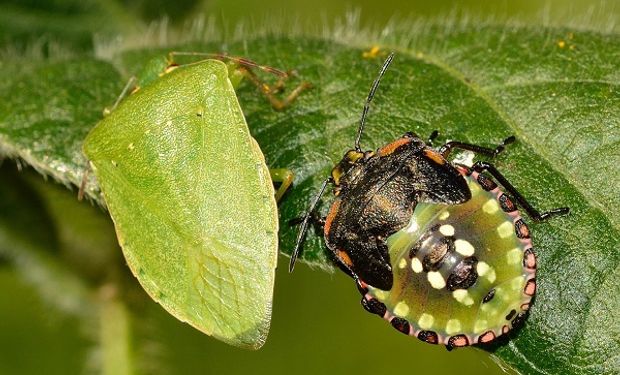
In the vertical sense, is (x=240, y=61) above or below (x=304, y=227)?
above

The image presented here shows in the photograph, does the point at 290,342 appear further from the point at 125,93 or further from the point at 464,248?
the point at 464,248

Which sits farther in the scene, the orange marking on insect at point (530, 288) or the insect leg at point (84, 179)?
the insect leg at point (84, 179)

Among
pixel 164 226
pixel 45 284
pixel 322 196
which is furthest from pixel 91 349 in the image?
pixel 322 196

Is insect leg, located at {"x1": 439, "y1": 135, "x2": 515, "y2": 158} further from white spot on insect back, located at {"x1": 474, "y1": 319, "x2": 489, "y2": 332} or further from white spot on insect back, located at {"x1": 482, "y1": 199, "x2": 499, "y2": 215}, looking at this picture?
white spot on insect back, located at {"x1": 474, "y1": 319, "x2": 489, "y2": 332}

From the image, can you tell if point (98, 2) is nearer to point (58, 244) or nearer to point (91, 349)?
point (58, 244)

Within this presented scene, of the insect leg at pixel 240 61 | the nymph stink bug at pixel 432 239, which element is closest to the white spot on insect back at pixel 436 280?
the nymph stink bug at pixel 432 239

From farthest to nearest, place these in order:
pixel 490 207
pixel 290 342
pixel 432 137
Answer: pixel 290 342, pixel 432 137, pixel 490 207

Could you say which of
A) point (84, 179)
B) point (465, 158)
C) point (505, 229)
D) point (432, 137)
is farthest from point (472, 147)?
point (84, 179)

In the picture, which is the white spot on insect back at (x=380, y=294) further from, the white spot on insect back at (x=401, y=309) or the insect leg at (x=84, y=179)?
the insect leg at (x=84, y=179)
